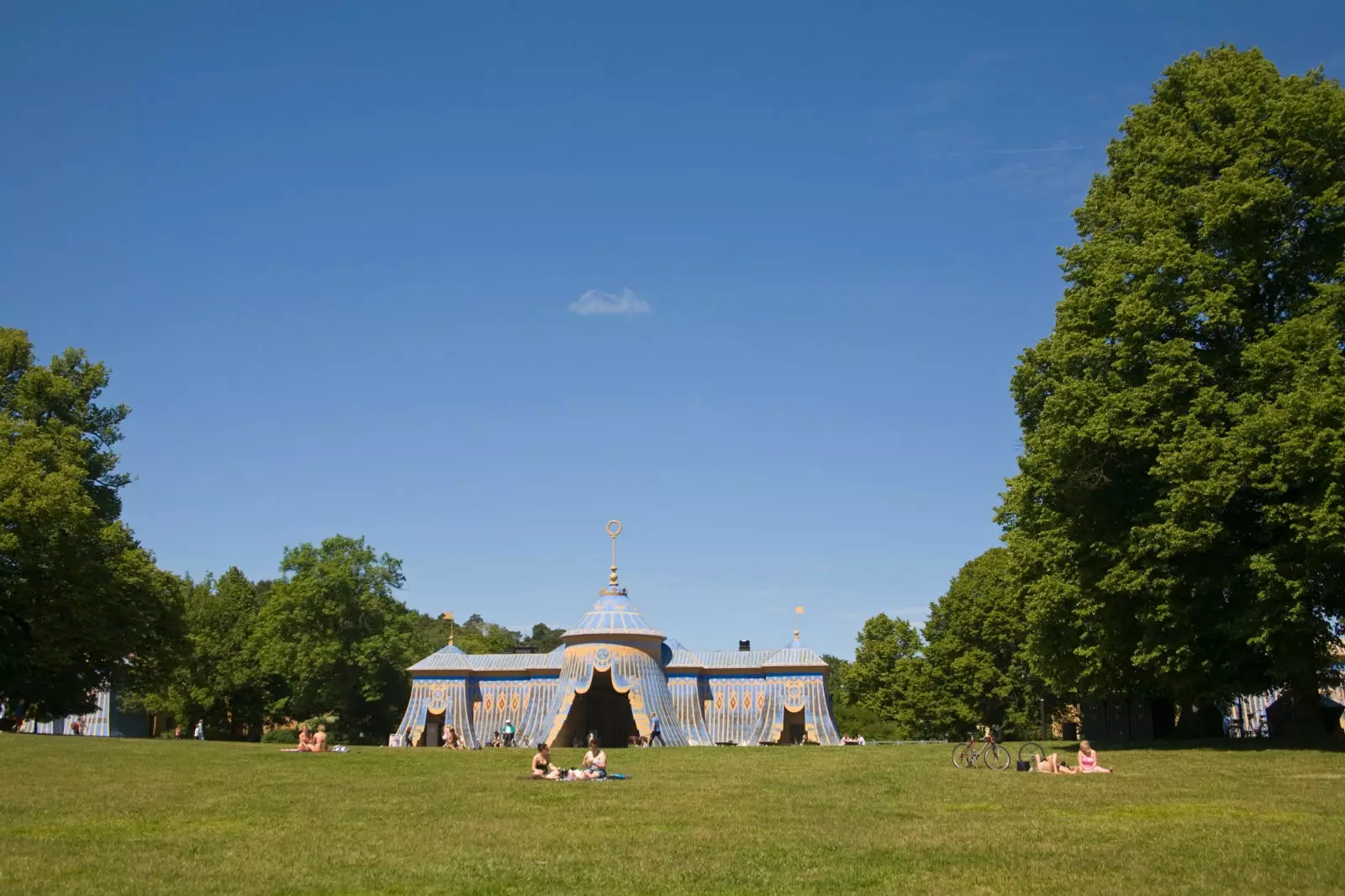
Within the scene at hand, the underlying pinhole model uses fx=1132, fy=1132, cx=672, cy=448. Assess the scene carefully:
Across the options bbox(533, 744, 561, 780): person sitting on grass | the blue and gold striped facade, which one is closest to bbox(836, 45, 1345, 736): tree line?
bbox(533, 744, 561, 780): person sitting on grass

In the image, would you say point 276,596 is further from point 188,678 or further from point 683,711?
point 683,711

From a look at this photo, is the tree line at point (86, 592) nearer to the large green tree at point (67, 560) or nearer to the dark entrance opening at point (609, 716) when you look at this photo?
the large green tree at point (67, 560)

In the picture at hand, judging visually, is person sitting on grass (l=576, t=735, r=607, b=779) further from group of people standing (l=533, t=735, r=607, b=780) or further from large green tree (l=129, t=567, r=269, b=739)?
large green tree (l=129, t=567, r=269, b=739)

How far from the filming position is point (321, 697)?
194 feet

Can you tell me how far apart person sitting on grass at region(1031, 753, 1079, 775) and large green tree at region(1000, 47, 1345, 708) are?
4.84 meters

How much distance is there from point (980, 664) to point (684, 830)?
4335 cm

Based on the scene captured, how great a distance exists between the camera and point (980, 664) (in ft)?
177

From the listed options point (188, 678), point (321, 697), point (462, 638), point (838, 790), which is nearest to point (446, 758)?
point (838, 790)

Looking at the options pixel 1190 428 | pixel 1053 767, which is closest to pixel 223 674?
pixel 1053 767

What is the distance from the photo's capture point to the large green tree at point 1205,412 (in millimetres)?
23422

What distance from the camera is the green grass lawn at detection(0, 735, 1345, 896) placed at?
1021 centimetres

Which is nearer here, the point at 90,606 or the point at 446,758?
the point at 446,758

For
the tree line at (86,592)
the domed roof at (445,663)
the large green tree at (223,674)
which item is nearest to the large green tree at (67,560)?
the tree line at (86,592)

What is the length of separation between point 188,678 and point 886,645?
1462 inches
